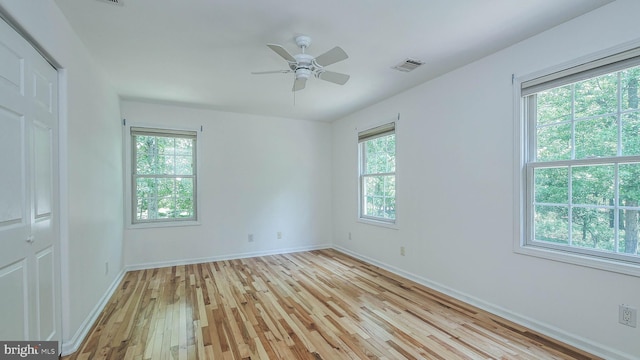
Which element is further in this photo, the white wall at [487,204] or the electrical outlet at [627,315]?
the white wall at [487,204]

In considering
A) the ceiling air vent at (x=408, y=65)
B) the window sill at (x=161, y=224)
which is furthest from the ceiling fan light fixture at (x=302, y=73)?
the window sill at (x=161, y=224)

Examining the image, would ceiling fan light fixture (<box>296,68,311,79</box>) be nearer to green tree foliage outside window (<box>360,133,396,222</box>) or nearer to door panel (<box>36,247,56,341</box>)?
green tree foliage outside window (<box>360,133,396,222</box>)

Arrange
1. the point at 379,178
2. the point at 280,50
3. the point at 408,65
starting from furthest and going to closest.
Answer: the point at 379,178 → the point at 408,65 → the point at 280,50

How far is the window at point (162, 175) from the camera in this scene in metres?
4.41

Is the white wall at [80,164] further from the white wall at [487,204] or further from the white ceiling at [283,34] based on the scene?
the white wall at [487,204]

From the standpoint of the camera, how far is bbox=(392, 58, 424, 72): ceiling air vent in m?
2.98

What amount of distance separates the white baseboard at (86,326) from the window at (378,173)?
3601mm

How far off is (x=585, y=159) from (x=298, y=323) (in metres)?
2.74

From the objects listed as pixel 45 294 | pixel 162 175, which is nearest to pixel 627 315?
pixel 45 294

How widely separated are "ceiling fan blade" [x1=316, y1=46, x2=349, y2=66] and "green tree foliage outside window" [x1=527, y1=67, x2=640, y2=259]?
178 centimetres

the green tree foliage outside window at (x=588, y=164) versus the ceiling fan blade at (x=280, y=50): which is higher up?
the ceiling fan blade at (x=280, y=50)

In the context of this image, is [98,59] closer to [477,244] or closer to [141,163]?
[141,163]

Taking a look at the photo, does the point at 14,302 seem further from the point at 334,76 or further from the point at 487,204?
the point at 487,204

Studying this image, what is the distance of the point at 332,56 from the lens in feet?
7.50
